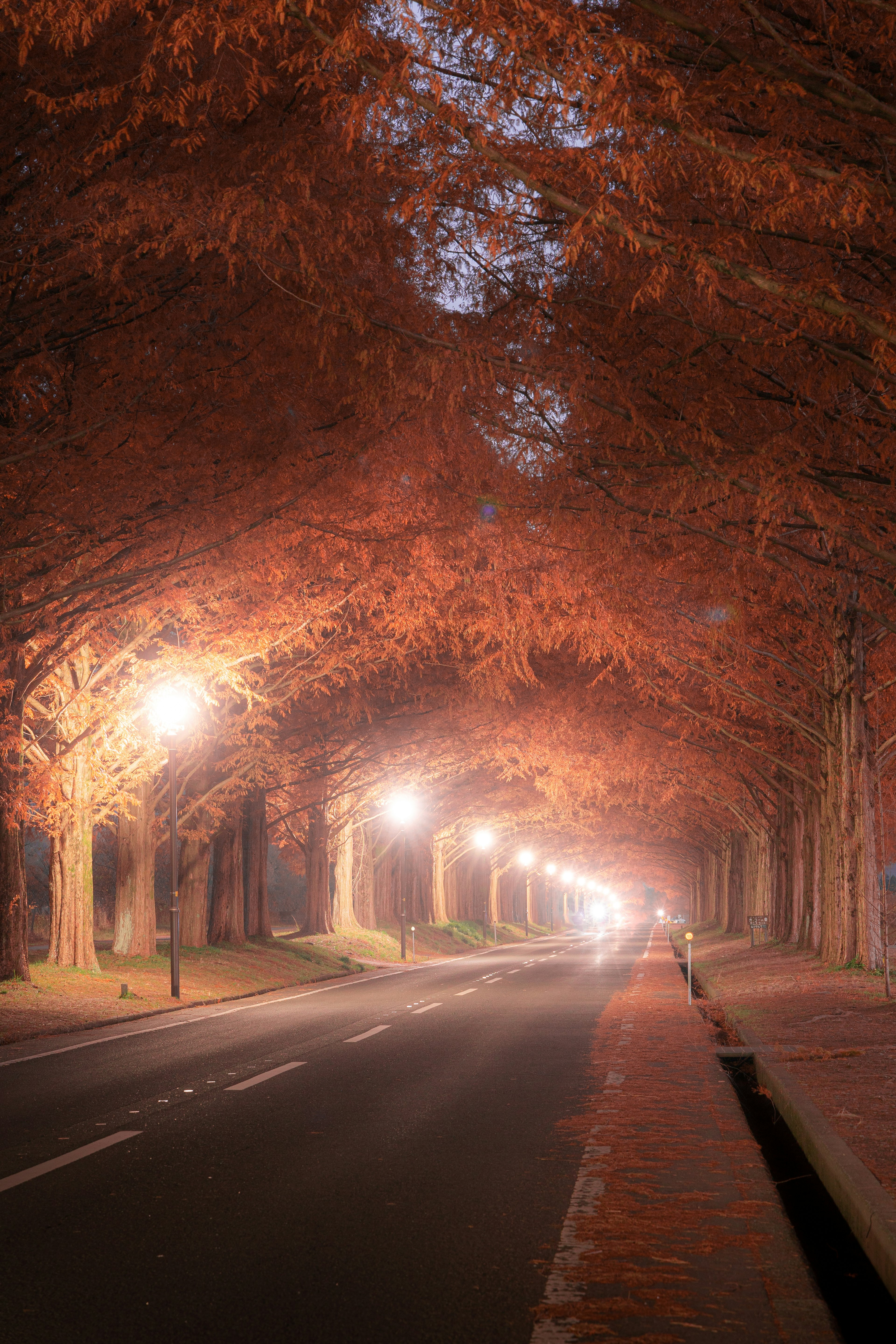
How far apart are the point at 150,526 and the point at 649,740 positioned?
828 inches

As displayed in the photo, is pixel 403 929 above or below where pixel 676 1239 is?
below

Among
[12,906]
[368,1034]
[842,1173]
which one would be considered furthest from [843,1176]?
[12,906]

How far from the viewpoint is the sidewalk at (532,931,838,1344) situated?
4.54 m

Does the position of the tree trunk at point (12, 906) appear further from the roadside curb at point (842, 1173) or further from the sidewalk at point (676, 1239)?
the roadside curb at point (842, 1173)

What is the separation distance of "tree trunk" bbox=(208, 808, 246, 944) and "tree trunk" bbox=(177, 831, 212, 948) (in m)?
0.38

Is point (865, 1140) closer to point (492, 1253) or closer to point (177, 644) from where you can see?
point (492, 1253)

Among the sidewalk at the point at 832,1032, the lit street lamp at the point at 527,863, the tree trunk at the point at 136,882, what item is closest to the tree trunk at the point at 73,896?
the tree trunk at the point at 136,882

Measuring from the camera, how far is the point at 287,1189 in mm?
6723

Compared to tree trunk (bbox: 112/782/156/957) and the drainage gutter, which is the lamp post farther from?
the drainage gutter

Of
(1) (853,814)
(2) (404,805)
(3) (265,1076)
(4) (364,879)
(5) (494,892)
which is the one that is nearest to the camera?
(3) (265,1076)

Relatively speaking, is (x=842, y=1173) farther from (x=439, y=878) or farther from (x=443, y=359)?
(x=439, y=878)

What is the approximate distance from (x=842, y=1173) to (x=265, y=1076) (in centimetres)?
646

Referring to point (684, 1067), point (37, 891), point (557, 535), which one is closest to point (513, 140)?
point (557, 535)

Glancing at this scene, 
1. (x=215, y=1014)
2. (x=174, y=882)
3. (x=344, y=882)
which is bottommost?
(x=344, y=882)
